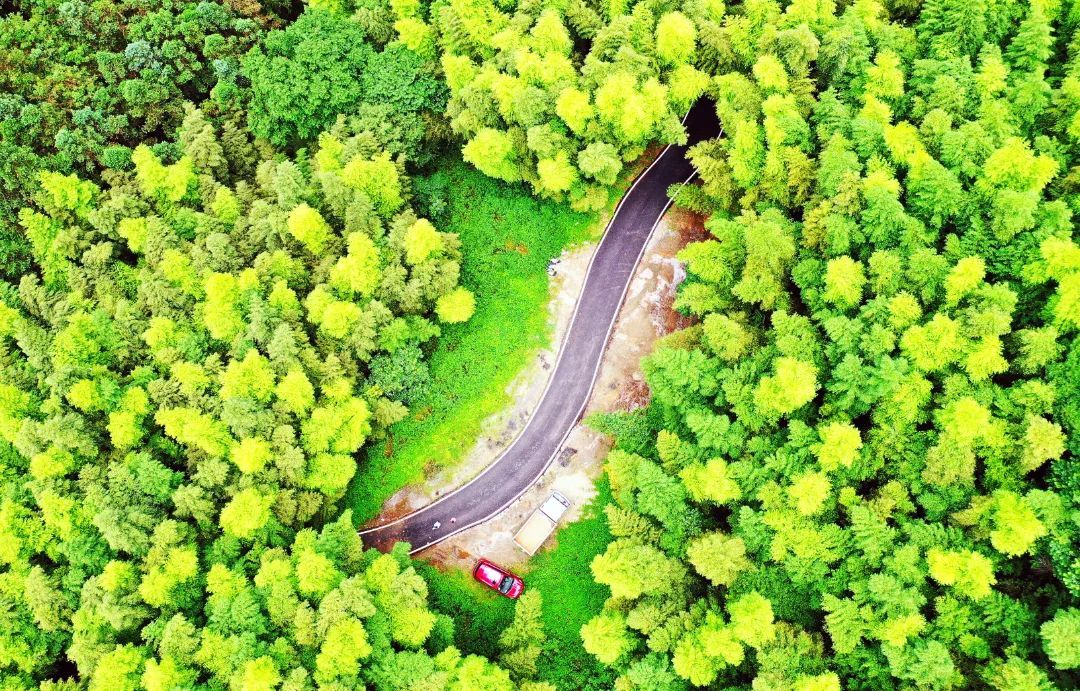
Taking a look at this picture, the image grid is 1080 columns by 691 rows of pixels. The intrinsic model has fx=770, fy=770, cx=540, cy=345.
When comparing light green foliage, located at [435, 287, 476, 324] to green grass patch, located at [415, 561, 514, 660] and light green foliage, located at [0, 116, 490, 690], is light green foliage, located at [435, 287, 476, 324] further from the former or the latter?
green grass patch, located at [415, 561, 514, 660]

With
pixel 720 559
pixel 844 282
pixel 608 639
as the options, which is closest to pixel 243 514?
pixel 608 639

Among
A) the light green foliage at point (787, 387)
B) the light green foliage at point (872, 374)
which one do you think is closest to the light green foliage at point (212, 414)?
the light green foliage at point (872, 374)

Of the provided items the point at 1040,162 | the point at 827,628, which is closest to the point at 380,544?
the point at 827,628

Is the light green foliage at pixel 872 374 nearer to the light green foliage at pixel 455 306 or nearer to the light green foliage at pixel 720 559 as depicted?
the light green foliage at pixel 720 559

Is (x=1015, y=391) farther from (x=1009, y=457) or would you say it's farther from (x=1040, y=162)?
(x=1040, y=162)

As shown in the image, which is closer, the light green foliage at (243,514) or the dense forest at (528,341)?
the dense forest at (528,341)

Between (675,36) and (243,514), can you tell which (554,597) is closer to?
(243,514)
